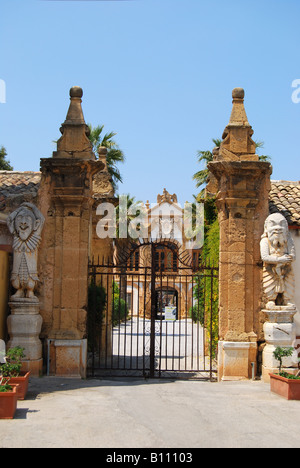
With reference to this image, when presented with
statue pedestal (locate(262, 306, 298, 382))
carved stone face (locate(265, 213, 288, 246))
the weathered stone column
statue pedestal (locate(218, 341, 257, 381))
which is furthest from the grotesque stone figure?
the weathered stone column

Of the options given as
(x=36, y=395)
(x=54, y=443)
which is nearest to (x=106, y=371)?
(x=36, y=395)

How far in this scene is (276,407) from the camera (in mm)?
7926

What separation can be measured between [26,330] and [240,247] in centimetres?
450

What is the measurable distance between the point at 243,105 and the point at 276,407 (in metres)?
6.15

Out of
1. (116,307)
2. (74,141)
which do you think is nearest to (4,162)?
(116,307)

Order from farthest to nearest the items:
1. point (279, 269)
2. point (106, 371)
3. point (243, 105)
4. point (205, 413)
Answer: point (106, 371) < point (243, 105) < point (279, 269) < point (205, 413)

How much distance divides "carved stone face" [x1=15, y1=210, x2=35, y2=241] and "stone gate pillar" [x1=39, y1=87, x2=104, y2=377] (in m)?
0.56

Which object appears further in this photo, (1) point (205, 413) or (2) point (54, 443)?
(1) point (205, 413)

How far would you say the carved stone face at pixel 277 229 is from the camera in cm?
988

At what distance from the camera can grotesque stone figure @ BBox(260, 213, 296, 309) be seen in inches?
390

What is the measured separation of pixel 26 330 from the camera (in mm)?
9828

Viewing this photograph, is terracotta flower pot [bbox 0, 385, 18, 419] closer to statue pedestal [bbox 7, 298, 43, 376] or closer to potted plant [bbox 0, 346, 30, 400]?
potted plant [bbox 0, 346, 30, 400]

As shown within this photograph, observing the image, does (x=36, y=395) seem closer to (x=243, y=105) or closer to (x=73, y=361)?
(x=73, y=361)
